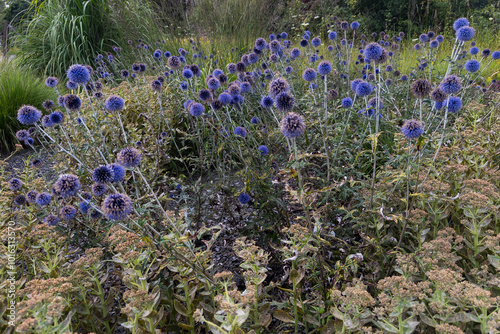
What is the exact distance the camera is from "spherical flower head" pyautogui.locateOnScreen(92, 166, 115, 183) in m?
1.59

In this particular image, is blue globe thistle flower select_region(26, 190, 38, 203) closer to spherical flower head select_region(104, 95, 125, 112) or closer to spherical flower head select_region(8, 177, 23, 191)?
spherical flower head select_region(8, 177, 23, 191)

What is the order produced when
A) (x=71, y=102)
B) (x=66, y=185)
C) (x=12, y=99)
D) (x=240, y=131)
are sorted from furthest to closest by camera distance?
1. (x=12, y=99)
2. (x=240, y=131)
3. (x=71, y=102)
4. (x=66, y=185)

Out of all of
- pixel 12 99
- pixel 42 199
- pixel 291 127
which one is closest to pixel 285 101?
pixel 291 127

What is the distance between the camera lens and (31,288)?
1.39 metres

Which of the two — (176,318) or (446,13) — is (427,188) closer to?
(176,318)

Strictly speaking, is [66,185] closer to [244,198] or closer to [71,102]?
[71,102]

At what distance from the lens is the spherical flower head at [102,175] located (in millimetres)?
1592

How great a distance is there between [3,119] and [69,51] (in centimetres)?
323

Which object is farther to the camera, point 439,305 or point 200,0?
point 200,0

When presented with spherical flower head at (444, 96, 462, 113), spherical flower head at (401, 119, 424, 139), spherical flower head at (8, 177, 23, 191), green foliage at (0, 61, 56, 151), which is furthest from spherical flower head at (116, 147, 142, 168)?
green foliage at (0, 61, 56, 151)

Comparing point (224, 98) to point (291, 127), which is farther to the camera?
point (224, 98)

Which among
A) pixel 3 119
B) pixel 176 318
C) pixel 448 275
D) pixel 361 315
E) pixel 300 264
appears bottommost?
pixel 3 119

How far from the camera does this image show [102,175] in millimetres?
1605

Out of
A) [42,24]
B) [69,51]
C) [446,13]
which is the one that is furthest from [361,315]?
[446,13]
